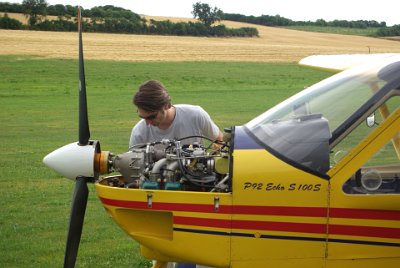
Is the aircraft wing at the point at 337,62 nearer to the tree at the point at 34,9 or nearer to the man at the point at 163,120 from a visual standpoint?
the man at the point at 163,120

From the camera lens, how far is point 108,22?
204 ft

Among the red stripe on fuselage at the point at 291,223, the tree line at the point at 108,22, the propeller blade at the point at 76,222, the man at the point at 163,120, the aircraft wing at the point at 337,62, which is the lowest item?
the propeller blade at the point at 76,222

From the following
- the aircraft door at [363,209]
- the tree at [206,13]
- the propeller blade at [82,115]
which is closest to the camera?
the aircraft door at [363,209]

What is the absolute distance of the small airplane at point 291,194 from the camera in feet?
12.3

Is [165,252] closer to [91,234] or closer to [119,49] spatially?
[91,234]

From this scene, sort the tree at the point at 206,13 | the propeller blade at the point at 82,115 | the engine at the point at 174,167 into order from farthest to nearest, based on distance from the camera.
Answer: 1. the tree at the point at 206,13
2. the propeller blade at the point at 82,115
3. the engine at the point at 174,167

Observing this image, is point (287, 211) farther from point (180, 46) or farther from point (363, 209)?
point (180, 46)

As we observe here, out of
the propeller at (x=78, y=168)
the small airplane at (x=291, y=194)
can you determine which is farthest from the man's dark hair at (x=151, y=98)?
the small airplane at (x=291, y=194)

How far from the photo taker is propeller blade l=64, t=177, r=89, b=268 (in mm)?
4472

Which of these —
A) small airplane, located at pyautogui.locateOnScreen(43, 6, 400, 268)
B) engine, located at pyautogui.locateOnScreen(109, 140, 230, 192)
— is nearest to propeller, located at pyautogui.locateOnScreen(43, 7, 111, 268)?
engine, located at pyautogui.locateOnScreen(109, 140, 230, 192)

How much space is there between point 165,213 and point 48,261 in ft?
9.69

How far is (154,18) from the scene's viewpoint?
6788cm

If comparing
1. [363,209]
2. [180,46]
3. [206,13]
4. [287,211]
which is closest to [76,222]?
[287,211]

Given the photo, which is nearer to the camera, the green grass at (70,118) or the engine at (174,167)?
the engine at (174,167)
